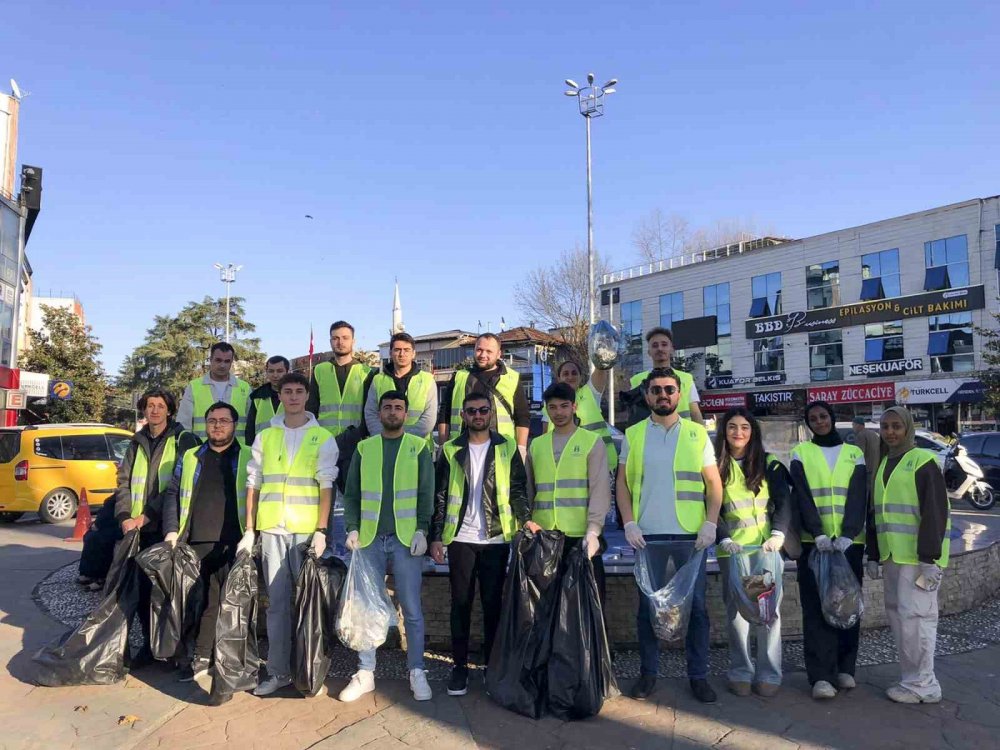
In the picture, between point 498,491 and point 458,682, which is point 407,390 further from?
point 458,682

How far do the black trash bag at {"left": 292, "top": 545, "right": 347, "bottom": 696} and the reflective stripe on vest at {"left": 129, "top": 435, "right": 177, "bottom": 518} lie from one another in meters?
1.42

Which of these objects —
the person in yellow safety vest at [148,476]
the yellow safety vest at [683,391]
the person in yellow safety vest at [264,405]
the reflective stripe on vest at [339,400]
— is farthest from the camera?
the person in yellow safety vest at [264,405]

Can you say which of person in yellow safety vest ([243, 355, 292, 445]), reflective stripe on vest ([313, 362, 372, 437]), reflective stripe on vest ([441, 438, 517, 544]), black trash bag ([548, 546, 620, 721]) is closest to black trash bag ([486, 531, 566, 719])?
black trash bag ([548, 546, 620, 721])

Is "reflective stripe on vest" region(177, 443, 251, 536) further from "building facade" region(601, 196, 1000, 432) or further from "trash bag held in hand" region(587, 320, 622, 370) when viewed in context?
"building facade" region(601, 196, 1000, 432)

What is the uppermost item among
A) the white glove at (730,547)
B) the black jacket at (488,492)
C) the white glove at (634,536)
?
the black jacket at (488,492)

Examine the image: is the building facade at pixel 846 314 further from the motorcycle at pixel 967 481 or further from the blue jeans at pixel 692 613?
the blue jeans at pixel 692 613

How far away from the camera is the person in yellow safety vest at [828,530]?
441 cm

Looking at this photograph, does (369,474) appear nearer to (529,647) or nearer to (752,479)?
(529,647)

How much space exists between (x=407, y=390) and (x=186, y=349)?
135 ft

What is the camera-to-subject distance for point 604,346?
6.61m

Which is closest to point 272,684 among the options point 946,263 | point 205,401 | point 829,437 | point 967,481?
point 205,401

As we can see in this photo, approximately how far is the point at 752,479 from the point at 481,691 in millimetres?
2127

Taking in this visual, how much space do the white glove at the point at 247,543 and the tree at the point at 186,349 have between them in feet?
120

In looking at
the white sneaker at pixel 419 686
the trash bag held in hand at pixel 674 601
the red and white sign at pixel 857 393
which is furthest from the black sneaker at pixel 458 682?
the red and white sign at pixel 857 393
